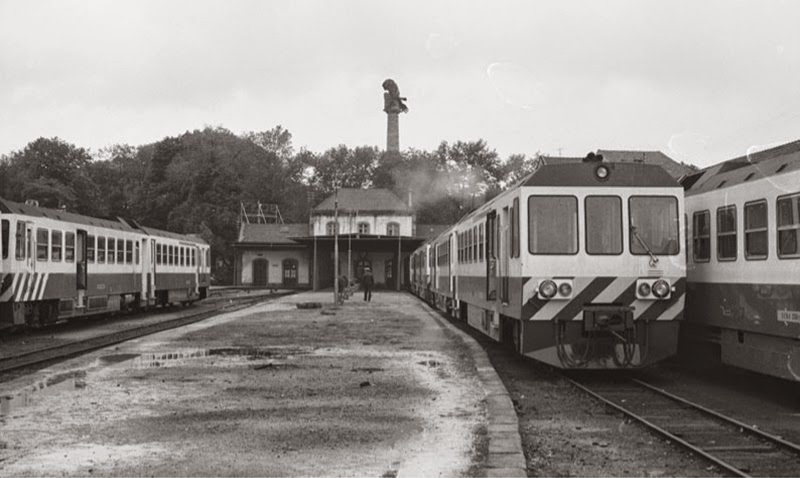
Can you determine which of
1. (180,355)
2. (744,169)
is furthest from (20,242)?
(744,169)

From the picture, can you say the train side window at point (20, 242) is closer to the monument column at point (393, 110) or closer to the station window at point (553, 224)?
the station window at point (553, 224)

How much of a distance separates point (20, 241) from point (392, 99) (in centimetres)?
7730

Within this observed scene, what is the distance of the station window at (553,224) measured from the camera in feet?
39.6

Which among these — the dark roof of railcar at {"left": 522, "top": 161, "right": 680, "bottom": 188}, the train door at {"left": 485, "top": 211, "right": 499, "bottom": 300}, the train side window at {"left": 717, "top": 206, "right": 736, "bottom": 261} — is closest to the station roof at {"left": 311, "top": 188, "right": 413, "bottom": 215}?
the train door at {"left": 485, "top": 211, "right": 499, "bottom": 300}

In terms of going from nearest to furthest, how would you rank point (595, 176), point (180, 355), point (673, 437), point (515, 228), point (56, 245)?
point (673, 437), point (595, 176), point (515, 228), point (180, 355), point (56, 245)

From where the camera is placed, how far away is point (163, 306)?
3594 centimetres

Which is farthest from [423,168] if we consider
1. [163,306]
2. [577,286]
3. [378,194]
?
[577,286]

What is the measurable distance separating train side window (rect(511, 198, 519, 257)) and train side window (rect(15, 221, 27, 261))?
11675 mm

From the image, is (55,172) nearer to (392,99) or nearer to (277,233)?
(277,233)

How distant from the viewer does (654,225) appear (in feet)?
39.9

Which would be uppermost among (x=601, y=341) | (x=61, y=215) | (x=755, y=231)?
(x=61, y=215)

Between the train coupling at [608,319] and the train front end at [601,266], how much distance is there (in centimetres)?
1

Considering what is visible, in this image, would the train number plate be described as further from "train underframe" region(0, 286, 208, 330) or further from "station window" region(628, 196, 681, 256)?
"train underframe" region(0, 286, 208, 330)

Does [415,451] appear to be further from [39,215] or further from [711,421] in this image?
[39,215]
